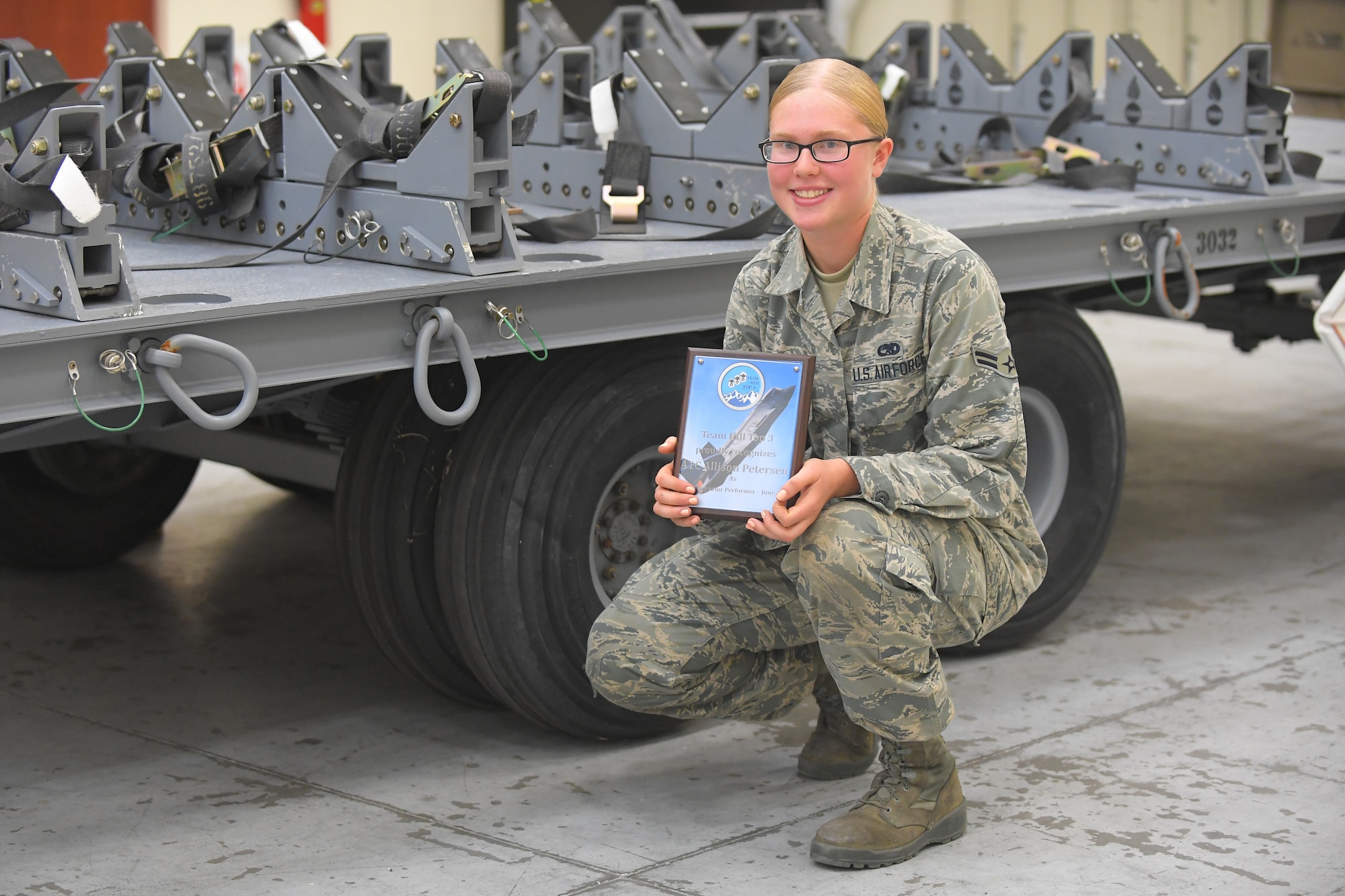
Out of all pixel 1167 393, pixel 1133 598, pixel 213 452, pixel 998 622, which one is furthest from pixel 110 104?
pixel 1167 393

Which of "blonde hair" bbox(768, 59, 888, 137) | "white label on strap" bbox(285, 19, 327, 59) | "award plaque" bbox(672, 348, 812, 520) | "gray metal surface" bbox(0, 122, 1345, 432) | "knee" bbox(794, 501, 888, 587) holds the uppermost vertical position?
"white label on strap" bbox(285, 19, 327, 59)

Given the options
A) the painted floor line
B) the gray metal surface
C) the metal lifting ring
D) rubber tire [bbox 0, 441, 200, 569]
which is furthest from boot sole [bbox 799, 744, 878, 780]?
rubber tire [bbox 0, 441, 200, 569]

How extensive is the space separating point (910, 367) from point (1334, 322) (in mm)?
1175

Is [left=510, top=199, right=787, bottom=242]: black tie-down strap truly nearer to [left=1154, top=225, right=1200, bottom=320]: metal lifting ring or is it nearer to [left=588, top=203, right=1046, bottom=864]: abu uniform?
[left=588, top=203, right=1046, bottom=864]: abu uniform

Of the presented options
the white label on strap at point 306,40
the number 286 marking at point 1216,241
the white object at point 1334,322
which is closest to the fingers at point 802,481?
the white object at point 1334,322

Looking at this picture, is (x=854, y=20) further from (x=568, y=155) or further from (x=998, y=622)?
(x=998, y=622)

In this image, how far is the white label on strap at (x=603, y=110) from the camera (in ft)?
13.2

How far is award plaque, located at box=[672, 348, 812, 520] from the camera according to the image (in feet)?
8.95

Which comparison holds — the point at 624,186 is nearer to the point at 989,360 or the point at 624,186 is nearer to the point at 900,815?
the point at 989,360

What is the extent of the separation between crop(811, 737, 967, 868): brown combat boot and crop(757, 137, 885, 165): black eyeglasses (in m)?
1.00

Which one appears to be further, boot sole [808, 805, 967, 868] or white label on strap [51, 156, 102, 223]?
boot sole [808, 805, 967, 868]

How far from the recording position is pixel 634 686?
9.62 feet

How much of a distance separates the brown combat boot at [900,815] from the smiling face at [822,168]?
35.7 inches

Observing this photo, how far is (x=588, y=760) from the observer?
341 centimetres
